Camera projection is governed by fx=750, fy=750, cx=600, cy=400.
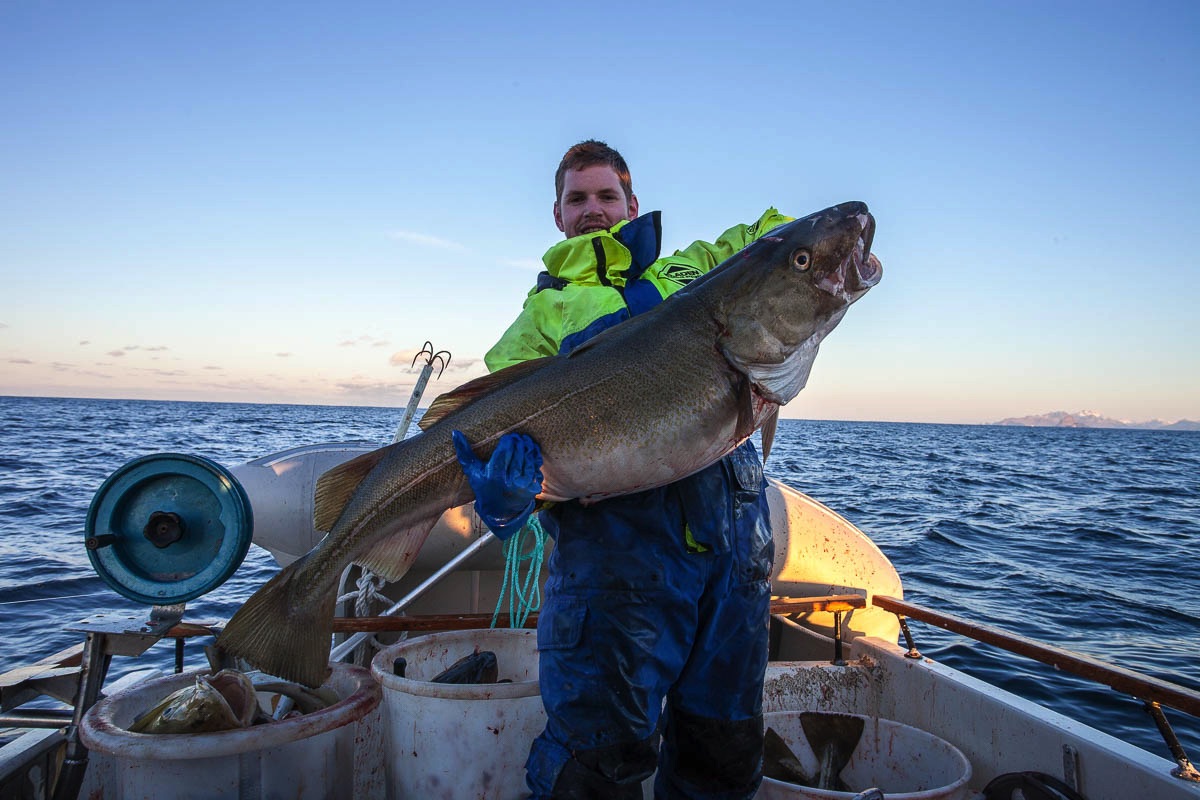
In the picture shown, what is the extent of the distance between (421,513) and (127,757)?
1.29m

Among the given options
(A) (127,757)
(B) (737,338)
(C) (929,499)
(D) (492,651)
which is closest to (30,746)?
(A) (127,757)

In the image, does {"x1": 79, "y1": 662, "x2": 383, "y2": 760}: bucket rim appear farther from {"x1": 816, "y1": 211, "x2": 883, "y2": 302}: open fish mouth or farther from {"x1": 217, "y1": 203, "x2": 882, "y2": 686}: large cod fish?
{"x1": 816, "y1": 211, "x2": 883, "y2": 302}: open fish mouth

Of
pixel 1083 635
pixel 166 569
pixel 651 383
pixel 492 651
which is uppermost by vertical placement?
pixel 651 383

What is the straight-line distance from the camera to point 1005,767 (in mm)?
3666

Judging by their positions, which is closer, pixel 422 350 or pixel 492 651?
pixel 492 651

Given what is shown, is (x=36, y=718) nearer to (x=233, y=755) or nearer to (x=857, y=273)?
(x=233, y=755)

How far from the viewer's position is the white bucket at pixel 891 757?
3502mm

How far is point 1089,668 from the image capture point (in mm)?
3352

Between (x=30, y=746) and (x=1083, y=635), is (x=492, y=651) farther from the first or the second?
(x=1083, y=635)

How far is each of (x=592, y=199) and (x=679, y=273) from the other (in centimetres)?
53

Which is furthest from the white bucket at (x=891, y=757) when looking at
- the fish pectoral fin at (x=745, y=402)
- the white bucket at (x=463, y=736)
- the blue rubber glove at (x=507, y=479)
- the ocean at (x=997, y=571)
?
the ocean at (x=997, y=571)

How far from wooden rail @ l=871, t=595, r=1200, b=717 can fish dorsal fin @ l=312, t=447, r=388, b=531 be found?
3.14 meters

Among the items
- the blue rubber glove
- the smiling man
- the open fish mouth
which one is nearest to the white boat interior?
the blue rubber glove

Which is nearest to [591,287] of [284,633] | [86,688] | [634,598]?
[634,598]
